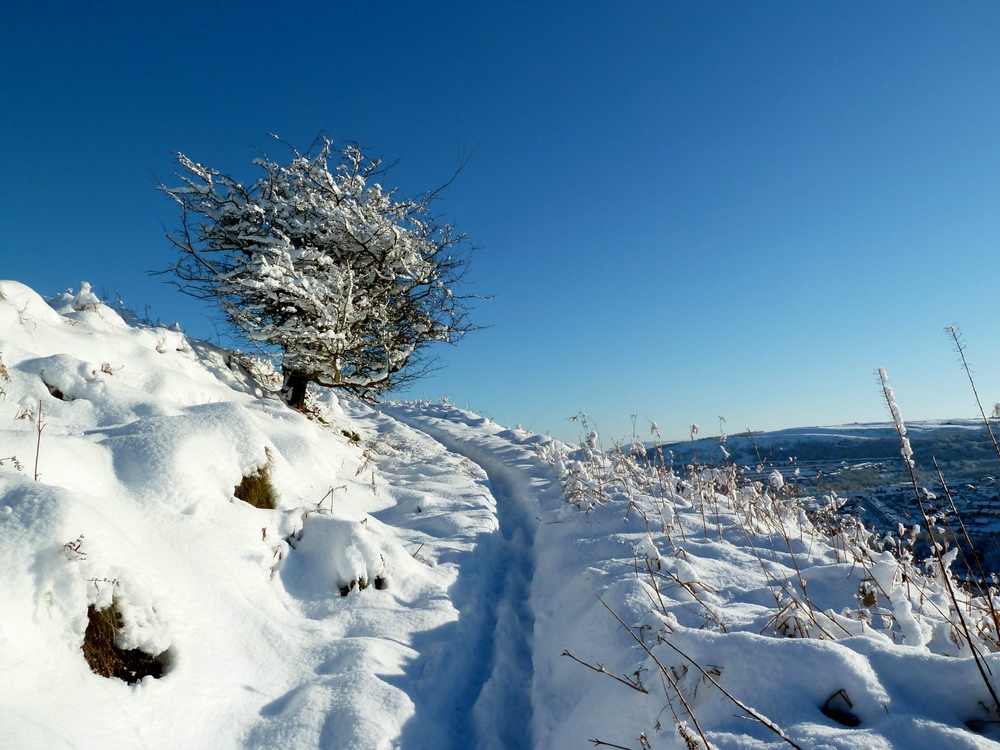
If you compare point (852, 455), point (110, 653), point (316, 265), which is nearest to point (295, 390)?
point (316, 265)

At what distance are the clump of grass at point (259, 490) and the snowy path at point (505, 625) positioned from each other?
1.71m

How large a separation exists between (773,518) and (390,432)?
777 cm

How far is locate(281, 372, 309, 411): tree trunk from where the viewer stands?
25.8 feet

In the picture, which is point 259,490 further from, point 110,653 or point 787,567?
point 787,567

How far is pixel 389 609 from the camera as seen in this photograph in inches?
130

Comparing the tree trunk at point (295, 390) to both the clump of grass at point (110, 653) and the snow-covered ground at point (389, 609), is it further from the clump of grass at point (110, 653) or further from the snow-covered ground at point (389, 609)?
the clump of grass at point (110, 653)

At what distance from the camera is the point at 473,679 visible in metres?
2.89

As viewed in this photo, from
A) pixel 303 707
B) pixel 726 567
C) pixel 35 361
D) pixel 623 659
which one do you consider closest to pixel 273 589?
pixel 303 707

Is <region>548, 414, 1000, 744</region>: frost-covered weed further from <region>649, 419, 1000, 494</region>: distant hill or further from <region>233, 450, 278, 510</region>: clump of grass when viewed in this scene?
<region>233, 450, 278, 510</region>: clump of grass

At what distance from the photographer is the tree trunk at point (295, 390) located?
310 inches

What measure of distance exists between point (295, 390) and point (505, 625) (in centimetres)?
578

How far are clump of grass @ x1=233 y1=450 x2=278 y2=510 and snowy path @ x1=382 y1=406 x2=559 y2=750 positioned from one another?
171 cm

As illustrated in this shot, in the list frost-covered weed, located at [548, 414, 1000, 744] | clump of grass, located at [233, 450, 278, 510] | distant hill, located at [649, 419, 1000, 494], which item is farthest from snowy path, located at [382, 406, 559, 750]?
distant hill, located at [649, 419, 1000, 494]

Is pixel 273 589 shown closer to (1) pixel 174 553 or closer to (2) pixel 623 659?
(1) pixel 174 553
